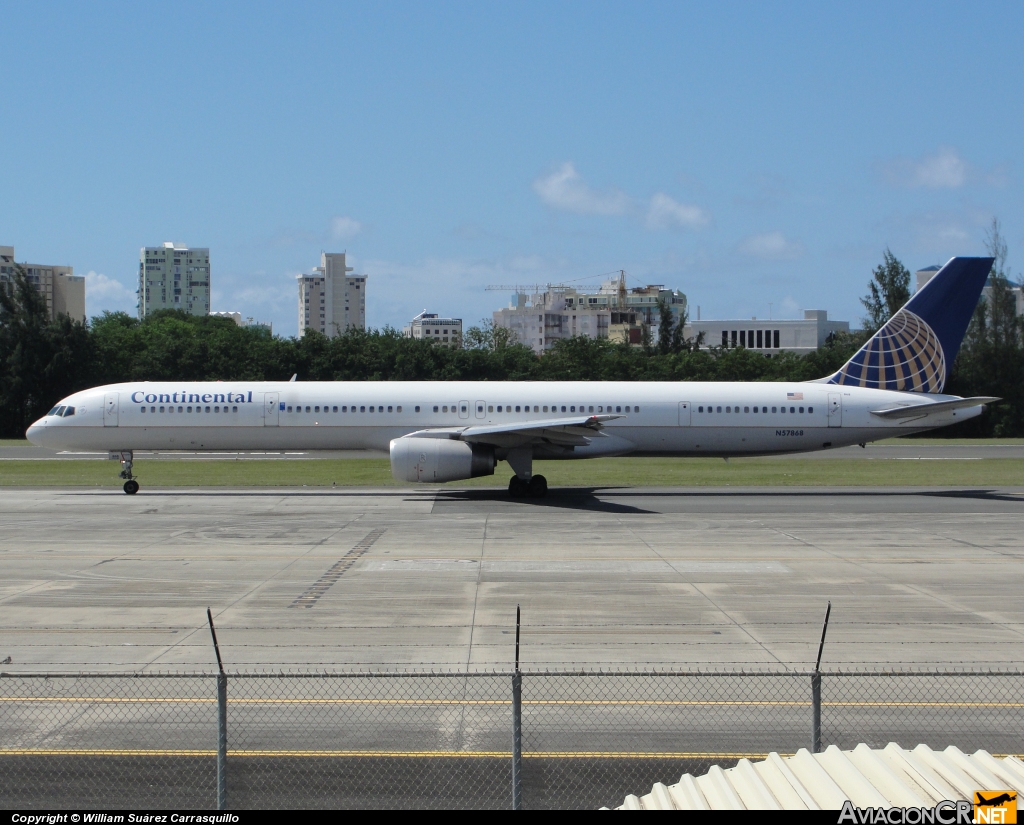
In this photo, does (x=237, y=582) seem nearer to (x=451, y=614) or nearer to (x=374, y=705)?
(x=451, y=614)

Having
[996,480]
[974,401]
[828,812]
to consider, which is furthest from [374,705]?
[996,480]

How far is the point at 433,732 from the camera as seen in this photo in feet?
32.3

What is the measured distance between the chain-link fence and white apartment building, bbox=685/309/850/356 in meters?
164

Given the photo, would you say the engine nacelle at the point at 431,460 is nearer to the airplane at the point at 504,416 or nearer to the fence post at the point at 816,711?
the airplane at the point at 504,416

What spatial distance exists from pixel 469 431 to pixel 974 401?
16528 mm

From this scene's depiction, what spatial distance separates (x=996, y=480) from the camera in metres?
38.7

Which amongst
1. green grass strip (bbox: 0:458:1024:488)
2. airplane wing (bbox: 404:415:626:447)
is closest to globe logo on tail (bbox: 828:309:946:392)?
green grass strip (bbox: 0:458:1024:488)

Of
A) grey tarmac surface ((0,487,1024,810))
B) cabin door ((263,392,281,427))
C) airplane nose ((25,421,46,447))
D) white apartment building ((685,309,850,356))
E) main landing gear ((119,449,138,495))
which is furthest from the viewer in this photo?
white apartment building ((685,309,850,356))

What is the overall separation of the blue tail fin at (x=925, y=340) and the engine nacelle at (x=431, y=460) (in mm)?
14553

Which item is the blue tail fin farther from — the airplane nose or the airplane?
the airplane nose

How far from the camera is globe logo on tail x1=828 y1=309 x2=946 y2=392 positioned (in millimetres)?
36719

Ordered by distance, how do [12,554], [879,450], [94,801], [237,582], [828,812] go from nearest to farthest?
[828,812] < [94,801] < [237,582] < [12,554] < [879,450]

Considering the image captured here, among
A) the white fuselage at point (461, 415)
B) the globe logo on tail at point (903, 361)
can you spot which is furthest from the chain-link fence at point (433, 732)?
the globe logo on tail at point (903, 361)

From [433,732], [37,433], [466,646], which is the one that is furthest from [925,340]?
[433,732]
